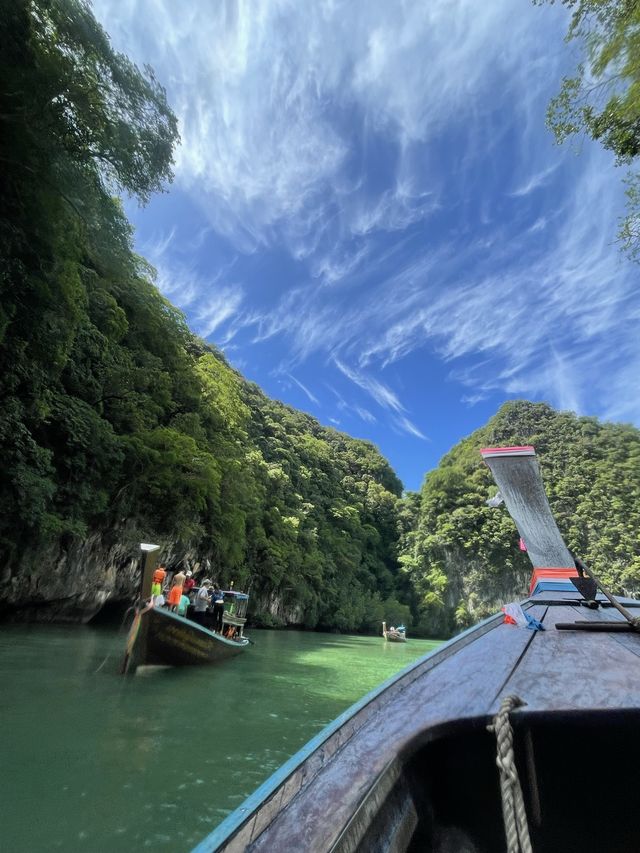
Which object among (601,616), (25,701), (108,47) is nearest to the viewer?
(601,616)

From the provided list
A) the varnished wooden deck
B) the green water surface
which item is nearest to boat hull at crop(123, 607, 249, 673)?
the green water surface

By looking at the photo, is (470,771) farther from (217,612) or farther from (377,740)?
(217,612)

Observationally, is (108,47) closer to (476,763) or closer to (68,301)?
(68,301)

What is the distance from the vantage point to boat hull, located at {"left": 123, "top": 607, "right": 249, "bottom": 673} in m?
6.02

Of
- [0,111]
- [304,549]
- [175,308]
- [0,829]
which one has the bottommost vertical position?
[0,829]

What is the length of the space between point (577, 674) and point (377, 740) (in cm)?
74

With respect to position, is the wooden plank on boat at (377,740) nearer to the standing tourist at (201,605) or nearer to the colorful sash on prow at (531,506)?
the colorful sash on prow at (531,506)

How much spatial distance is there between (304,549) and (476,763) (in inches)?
1014

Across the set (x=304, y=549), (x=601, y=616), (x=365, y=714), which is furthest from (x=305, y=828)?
(x=304, y=549)

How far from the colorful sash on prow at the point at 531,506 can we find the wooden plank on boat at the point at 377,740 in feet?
12.5

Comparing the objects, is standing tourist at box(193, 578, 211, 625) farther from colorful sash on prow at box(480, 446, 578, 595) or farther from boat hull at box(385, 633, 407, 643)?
boat hull at box(385, 633, 407, 643)

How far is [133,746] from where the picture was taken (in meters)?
3.25

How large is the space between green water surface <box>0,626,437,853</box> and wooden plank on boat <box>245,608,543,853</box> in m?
1.67

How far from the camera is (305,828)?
731mm
